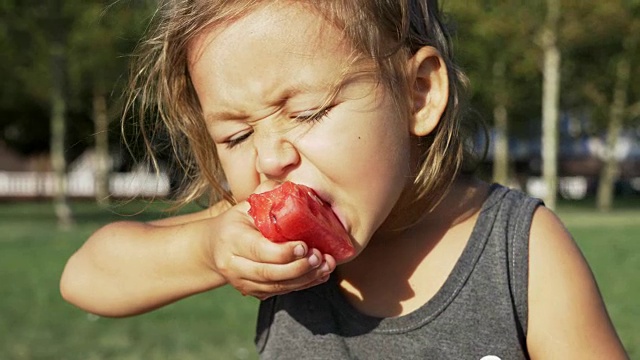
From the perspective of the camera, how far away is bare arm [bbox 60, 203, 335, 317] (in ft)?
5.85

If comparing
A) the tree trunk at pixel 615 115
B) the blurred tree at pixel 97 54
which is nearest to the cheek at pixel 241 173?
the blurred tree at pixel 97 54

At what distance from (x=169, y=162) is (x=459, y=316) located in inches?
36.9

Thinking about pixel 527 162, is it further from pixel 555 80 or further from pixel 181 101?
pixel 181 101

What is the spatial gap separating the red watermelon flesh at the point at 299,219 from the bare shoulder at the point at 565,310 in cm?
42

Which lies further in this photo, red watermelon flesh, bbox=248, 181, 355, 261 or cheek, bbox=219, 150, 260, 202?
cheek, bbox=219, 150, 260, 202

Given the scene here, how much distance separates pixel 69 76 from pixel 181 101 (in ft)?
112

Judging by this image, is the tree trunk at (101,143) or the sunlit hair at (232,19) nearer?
the sunlit hair at (232,19)

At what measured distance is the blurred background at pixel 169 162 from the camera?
5898 millimetres

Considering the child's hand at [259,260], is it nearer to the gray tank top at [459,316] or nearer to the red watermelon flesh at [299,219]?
the red watermelon flesh at [299,219]

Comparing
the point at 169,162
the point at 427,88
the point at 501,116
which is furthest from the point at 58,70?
the point at 427,88

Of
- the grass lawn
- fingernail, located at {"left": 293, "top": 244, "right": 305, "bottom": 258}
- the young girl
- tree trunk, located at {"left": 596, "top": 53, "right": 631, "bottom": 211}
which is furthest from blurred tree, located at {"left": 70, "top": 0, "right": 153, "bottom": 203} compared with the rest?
fingernail, located at {"left": 293, "top": 244, "right": 305, "bottom": 258}

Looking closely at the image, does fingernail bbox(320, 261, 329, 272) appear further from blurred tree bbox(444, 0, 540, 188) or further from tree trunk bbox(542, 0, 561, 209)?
tree trunk bbox(542, 0, 561, 209)

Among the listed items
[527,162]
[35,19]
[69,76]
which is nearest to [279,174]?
[35,19]

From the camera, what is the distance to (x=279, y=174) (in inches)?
76.9
